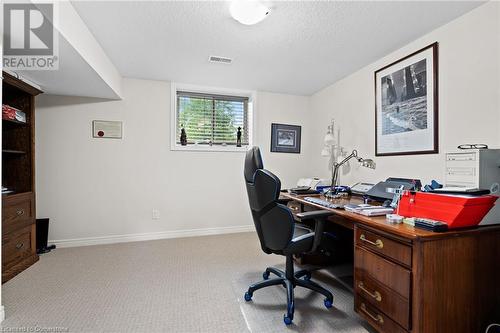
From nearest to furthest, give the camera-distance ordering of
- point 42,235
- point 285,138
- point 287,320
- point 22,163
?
point 287,320
point 22,163
point 42,235
point 285,138

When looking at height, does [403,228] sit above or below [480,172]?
below

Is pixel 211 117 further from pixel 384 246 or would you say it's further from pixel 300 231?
pixel 384 246

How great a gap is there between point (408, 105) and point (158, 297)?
2765mm

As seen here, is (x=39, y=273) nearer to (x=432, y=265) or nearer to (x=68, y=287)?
(x=68, y=287)

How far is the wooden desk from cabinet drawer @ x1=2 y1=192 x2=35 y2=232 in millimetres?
3029

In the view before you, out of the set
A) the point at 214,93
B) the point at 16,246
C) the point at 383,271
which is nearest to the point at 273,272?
the point at 383,271

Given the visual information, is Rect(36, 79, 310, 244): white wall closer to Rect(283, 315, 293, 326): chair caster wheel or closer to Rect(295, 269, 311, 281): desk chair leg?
Rect(295, 269, 311, 281): desk chair leg

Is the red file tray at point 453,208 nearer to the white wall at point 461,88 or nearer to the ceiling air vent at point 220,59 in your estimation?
the white wall at point 461,88

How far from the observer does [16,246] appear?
228 centimetres

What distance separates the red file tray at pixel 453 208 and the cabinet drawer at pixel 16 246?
3.29 meters

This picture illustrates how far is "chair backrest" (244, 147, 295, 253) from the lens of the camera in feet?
5.18

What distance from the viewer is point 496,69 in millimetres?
1595

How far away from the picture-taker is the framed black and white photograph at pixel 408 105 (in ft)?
6.60

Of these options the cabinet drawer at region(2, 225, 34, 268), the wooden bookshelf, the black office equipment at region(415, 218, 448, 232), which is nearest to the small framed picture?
the black office equipment at region(415, 218, 448, 232)
